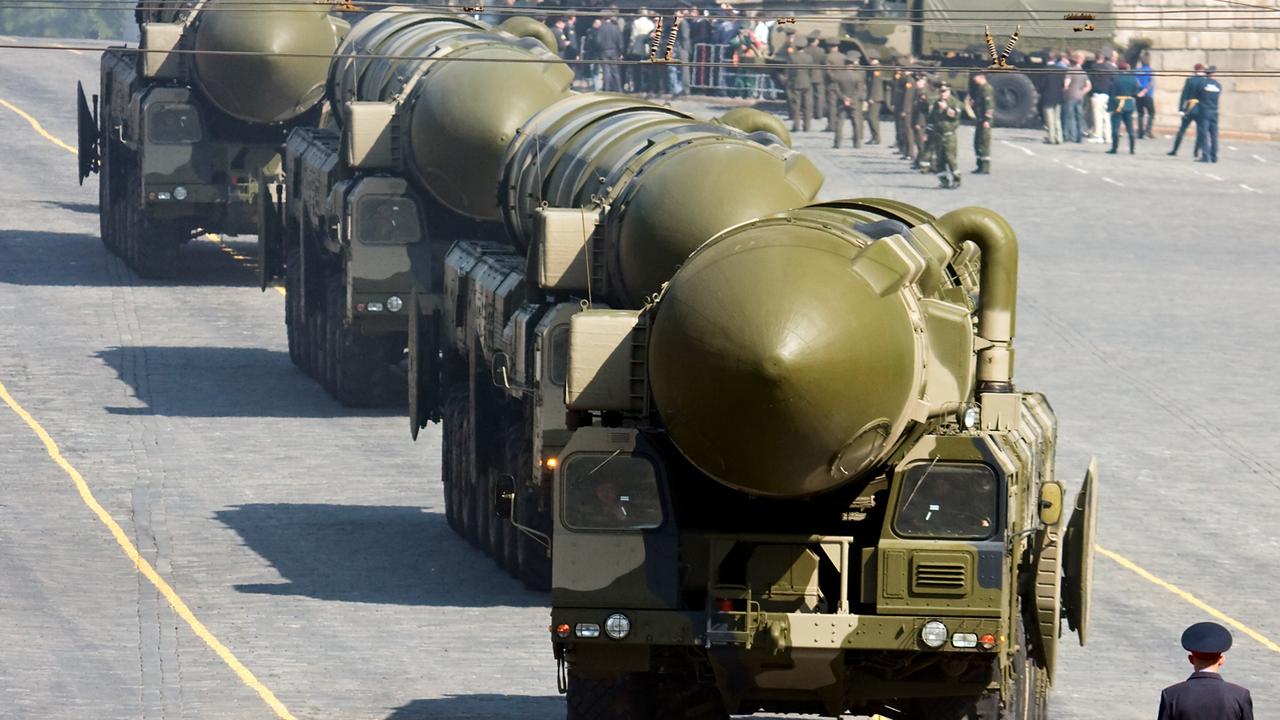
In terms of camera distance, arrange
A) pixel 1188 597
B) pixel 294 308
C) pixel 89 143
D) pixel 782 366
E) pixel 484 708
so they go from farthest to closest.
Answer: pixel 89 143, pixel 294 308, pixel 1188 597, pixel 484 708, pixel 782 366

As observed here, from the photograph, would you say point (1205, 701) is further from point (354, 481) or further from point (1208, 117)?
point (1208, 117)

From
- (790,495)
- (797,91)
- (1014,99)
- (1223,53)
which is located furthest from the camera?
(1223,53)

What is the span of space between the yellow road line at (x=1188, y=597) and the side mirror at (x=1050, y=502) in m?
6.19

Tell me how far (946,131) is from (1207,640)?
3786 centimetres

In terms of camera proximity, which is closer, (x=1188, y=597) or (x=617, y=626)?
(x=617, y=626)

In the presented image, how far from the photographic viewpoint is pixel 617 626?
56.0 ft

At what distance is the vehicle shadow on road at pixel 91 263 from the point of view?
4247 centimetres

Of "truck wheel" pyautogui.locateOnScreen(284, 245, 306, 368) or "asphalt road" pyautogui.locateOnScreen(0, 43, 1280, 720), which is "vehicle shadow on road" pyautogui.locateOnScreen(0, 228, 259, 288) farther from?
"truck wheel" pyautogui.locateOnScreen(284, 245, 306, 368)

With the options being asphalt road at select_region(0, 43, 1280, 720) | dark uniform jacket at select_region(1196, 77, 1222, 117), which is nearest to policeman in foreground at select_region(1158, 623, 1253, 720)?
asphalt road at select_region(0, 43, 1280, 720)

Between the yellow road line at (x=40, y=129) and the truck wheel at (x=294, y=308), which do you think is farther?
the yellow road line at (x=40, y=129)

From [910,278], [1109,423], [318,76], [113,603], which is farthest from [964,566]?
[318,76]

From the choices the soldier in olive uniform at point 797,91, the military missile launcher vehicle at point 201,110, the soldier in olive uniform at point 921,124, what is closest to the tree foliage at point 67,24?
the soldier in olive uniform at point 797,91

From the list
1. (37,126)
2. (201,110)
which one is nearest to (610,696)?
(201,110)

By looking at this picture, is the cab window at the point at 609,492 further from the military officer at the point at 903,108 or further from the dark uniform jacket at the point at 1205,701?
the military officer at the point at 903,108
